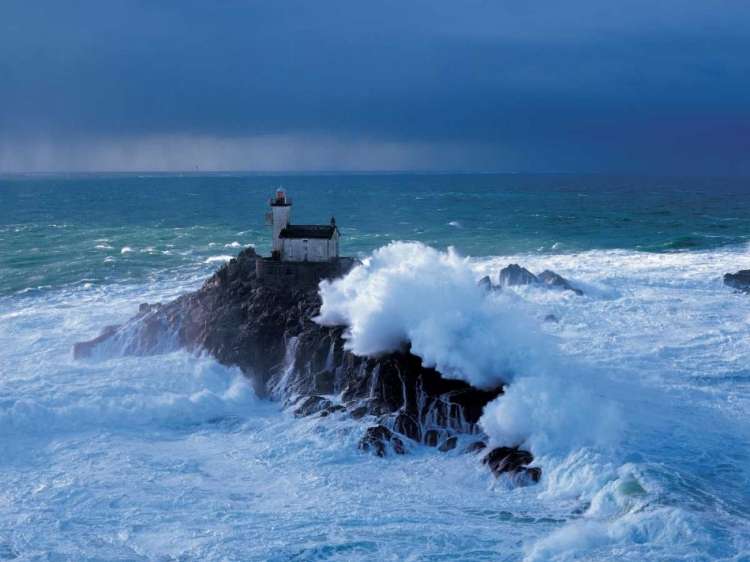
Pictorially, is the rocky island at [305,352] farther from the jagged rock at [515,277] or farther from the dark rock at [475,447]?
the jagged rock at [515,277]

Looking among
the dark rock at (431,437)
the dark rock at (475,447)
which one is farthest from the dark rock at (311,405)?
the dark rock at (475,447)

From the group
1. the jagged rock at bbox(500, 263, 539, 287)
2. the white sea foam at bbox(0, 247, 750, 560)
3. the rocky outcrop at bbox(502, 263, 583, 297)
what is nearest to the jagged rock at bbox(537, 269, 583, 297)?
the rocky outcrop at bbox(502, 263, 583, 297)

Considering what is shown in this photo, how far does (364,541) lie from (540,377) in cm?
757

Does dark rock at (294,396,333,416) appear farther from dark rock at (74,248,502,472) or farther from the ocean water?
the ocean water

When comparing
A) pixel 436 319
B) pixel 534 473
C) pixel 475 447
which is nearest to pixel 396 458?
pixel 475 447

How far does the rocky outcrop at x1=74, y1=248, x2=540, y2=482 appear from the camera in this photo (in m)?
19.5

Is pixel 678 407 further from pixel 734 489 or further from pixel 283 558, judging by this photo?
pixel 283 558

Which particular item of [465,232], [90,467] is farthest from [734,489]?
[465,232]

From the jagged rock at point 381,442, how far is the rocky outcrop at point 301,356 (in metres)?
0.03

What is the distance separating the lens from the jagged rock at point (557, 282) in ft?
108

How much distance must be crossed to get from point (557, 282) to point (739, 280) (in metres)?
8.69

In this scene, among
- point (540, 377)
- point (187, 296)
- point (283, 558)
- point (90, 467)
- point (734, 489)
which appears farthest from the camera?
point (187, 296)

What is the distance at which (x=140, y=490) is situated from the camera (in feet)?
54.5

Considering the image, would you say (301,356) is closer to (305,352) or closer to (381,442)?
(305,352)
